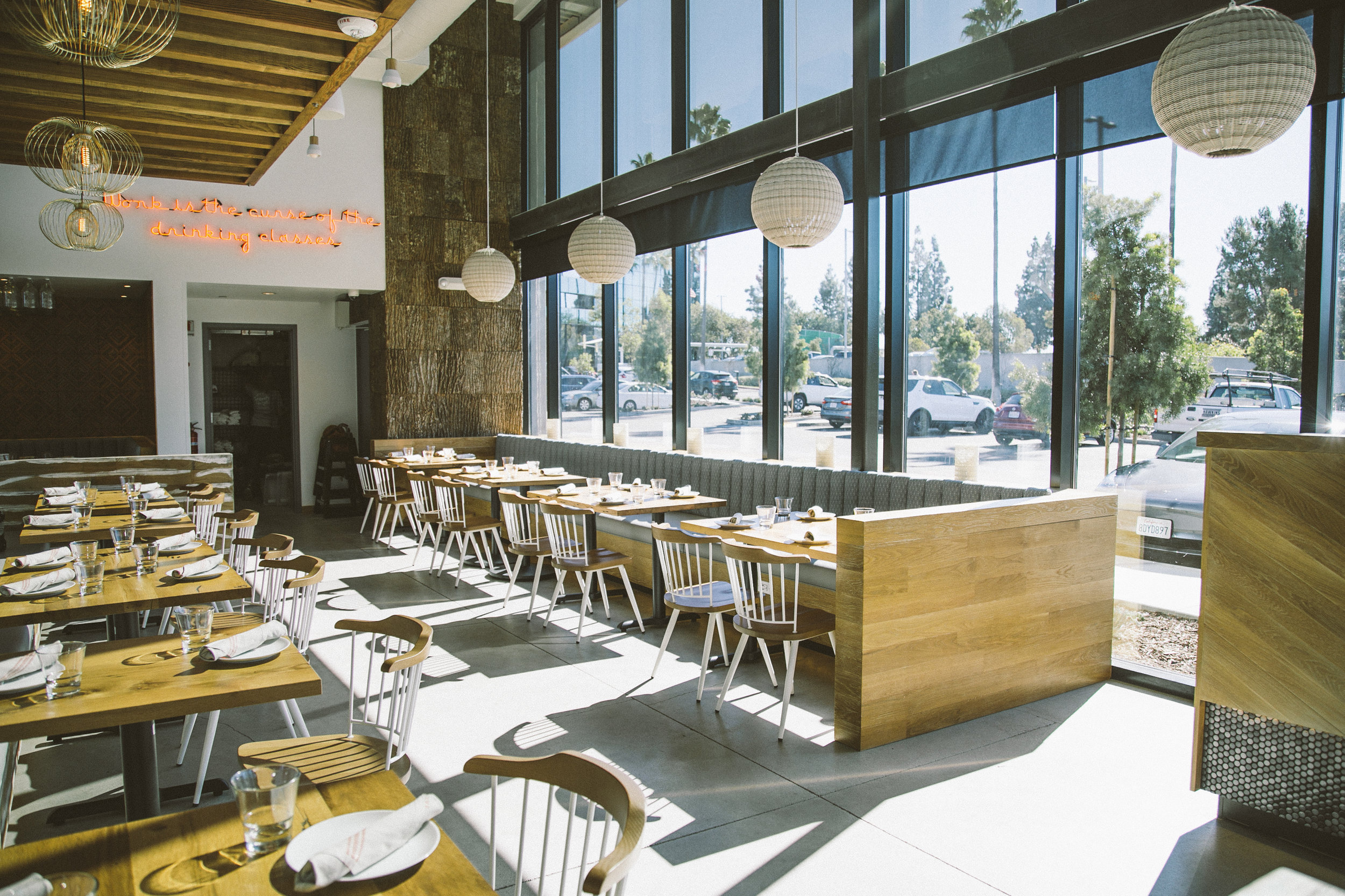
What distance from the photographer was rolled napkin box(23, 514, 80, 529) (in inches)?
196

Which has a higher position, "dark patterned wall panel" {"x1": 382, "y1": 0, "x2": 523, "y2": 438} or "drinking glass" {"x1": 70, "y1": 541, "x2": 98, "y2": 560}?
"dark patterned wall panel" {"x1": 382, "y1": 0, "x2": 523, "y2": 438}

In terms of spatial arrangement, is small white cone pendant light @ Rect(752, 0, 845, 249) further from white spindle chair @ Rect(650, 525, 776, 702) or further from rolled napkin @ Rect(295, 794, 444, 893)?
rolled napkin @ Rect(295, 794, 444, 893)

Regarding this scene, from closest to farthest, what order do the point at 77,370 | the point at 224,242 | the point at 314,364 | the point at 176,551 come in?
1. the point at 176,551
2. the point at 224,242
3. the point at 77,370
4. the point at 314,364

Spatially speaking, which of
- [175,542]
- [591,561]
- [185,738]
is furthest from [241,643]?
[591,561]

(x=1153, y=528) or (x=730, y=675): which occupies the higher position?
(x=1153, y=528)

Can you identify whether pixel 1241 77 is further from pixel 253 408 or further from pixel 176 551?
pixel 253 408

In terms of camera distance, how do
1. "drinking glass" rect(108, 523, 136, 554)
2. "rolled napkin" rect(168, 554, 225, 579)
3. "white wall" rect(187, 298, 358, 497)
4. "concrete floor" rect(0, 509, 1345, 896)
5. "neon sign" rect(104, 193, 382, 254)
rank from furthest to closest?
"white wall" rect(187, 298, 358, 497)
"neon sign" rect(104, 193, 382, 254)
"drinking glass" rect(108, 523, 136, 554)
"rolled napkin" rect(168, 554, 225, 579)
"concrete floor" rect(0, 509, 1345, 896)

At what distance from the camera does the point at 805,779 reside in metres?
3.56

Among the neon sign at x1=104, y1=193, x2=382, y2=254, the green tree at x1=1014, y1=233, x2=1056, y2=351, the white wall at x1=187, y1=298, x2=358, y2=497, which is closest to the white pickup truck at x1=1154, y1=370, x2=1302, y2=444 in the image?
the green tree at x1=1014, y1=233, x2=1056, y2=351

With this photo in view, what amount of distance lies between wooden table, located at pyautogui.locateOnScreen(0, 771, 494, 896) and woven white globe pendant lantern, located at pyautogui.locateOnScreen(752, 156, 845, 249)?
3.80 m

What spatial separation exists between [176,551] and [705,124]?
18.4ft

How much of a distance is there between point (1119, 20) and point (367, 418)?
9.29m

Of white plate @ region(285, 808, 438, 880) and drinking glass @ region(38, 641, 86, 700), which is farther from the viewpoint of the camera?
drinking glass @ region(38, 641, 86, 700)

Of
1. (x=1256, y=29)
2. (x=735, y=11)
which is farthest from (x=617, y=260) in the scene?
(x=1256, y=29)
